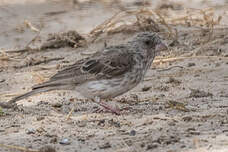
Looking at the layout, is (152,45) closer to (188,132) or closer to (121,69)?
(121,69)

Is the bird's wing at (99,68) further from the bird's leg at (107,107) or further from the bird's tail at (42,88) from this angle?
the bird's leg at (107,107)

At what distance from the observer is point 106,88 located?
25.2 ft

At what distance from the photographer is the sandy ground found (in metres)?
6.20

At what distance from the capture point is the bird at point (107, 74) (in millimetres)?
7676

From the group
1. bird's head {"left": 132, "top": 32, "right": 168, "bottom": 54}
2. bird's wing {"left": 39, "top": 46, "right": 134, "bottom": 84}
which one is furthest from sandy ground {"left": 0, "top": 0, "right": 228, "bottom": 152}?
bird's head {"left": 132, "top": 32, "right": 168, "bottom": 54}

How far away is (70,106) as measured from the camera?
317 inches

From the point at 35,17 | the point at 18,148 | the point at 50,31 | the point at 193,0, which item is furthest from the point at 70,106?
the point at 193,0

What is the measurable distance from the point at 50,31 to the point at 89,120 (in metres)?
6.07

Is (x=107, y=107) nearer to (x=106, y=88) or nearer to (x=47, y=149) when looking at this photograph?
(x=106, y=88)

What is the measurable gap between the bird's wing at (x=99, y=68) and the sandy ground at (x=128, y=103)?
0.36 meters

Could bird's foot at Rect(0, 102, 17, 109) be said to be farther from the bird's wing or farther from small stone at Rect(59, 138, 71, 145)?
small stone at Rect(59, 138, 71, 145)

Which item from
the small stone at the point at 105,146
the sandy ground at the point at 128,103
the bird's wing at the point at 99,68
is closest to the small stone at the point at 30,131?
the sandy ground at the point at 128,103

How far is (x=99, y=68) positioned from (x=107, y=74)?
147mm

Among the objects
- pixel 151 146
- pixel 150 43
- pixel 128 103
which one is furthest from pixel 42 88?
pixel 151 146
